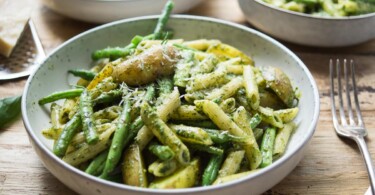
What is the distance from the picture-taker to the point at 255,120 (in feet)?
6.86

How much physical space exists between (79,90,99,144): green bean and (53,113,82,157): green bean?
0.12 feet

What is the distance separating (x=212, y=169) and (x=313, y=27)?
A: 4.53 feet

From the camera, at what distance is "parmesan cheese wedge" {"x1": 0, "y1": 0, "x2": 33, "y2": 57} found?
289 cm

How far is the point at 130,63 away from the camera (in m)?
2.20

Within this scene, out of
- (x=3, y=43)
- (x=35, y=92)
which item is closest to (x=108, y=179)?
(x=35, y=92)

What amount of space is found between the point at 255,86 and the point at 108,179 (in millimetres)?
812

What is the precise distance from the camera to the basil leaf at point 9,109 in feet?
7.88

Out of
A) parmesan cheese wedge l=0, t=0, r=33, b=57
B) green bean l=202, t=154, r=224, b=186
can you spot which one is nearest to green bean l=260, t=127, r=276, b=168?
green bean l=202, t=154, r=224, b=186

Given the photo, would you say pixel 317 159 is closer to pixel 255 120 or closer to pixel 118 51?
pixel 255 120

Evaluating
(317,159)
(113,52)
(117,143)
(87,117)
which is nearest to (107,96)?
(87,117)

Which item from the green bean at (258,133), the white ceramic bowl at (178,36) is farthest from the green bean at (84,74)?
the green bean at (258,133)

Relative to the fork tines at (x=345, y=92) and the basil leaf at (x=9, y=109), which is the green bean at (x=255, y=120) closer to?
the fork tines at (x=345, y=92)

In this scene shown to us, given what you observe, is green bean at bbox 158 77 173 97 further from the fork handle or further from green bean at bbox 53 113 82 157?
the fork handle

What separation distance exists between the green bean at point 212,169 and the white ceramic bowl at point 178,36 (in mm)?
137
